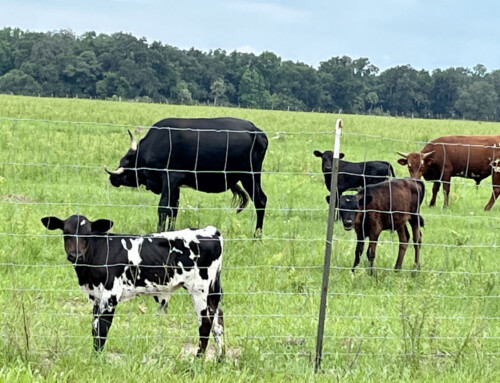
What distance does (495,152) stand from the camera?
17297 mm

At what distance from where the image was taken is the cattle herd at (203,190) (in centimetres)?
582

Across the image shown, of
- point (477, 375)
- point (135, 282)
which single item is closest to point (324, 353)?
point (477, 375)

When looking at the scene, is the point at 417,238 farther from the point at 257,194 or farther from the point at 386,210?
the point at 257,194

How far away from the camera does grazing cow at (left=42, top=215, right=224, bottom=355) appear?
5.76 metres

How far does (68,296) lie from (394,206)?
14.5 ft

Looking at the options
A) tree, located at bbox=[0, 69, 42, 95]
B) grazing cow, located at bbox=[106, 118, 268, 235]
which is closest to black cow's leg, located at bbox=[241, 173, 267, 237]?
grazing cow, located at bbox=[106, 118, 268, 235]

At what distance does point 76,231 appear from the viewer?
5816 millimetres

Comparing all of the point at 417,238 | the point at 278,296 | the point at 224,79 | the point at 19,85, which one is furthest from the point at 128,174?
the point at 224,79

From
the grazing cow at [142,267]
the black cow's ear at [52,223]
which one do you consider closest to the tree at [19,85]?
the black cow's ear at [52,223]

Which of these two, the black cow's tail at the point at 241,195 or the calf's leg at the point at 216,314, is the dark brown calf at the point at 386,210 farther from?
the calf's leg at the point at 216,314

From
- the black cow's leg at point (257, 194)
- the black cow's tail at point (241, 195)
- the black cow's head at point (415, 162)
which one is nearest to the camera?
the black cow's leg at point (257, 194)

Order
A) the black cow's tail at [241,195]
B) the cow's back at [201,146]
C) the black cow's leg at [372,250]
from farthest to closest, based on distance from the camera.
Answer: the black cow's tail at [241,195], the cow's back at [201,146], the black cow's leg at [372,250]

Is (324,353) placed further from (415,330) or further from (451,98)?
(451,98)

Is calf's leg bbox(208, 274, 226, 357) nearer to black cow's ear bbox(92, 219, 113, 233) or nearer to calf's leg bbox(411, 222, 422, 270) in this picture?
black cow's ear bbox(92, 219, 113, 233)
